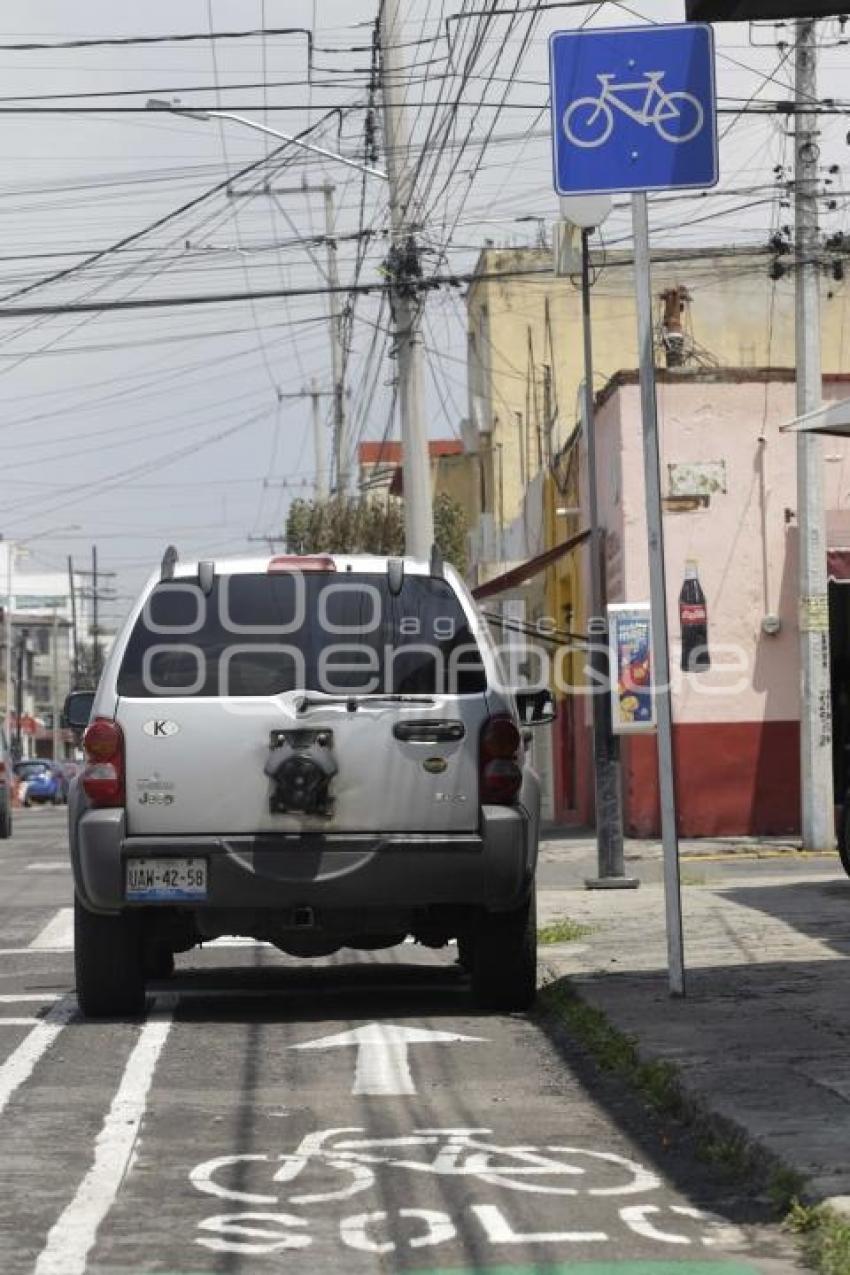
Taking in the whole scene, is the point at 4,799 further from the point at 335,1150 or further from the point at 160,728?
the point at 335,1150

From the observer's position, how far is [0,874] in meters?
23.6

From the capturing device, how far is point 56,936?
1595 centimetres

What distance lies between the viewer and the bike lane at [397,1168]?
20.5ft

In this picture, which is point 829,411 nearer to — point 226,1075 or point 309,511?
point 226,1075

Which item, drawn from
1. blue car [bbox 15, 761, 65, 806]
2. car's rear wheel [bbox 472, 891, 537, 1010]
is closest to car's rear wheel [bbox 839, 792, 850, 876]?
car's rear wheel [bbox 472, 891, 537, 1010]

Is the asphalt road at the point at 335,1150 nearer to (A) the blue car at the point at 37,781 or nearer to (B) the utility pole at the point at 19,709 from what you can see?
A: (A) the blue car at the point at 37,781

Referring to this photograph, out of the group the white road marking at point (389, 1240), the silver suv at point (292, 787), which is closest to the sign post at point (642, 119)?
the silver suv at point (292, 787)

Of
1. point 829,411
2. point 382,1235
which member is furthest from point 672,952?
point 382,1235

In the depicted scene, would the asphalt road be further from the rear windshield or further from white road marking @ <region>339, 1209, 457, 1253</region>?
the rear windshield

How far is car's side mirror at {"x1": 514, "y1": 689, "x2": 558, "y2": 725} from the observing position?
12.1 m

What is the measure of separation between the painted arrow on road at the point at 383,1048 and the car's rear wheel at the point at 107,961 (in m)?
1.07

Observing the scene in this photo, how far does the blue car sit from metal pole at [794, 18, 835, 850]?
45.4 m

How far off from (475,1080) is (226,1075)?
962 millimetres

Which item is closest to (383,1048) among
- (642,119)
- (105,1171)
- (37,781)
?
(105,1171)
